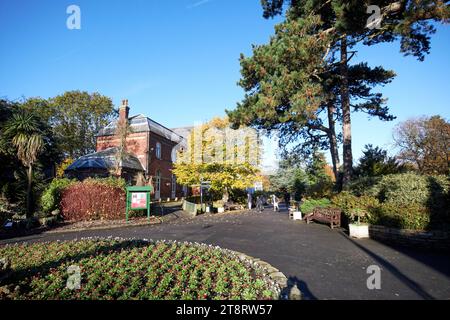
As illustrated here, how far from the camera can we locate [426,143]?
32.0 meters


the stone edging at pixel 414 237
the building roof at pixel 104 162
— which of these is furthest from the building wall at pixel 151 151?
the stone edging at pixel 414 237

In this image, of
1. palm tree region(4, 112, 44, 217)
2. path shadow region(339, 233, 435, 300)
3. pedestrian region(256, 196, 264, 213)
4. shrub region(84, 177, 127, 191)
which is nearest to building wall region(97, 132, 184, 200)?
pedestrian region(256, 196, 264, 213)

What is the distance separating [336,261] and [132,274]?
5000 mm

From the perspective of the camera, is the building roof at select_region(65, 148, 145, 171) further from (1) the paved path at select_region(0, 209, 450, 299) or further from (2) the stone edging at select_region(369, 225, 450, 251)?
(2) the stone edging at select_region(369, 225, 450, 251)

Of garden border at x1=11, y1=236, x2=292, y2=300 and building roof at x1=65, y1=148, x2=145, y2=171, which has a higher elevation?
building roof at x1=65, y1=148, x2=145, y2=171

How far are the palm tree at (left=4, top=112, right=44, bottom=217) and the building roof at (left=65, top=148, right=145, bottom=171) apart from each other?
11113 mm

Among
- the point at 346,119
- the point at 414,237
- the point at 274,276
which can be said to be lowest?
the point at 274,276

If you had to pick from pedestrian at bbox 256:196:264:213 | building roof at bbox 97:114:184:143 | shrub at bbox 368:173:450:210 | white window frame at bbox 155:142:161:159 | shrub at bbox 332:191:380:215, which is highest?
building roof at bbox 97:114:184:143

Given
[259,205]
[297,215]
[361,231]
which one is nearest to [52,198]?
[297,215]

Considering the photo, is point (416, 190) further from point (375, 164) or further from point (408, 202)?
point (375, 164)

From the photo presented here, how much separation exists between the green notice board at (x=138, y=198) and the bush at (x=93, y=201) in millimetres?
Result: 925

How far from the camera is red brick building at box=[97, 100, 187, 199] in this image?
29.0 metres

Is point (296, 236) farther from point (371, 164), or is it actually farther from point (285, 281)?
point (371, 164)

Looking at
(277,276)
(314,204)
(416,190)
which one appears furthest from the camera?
(314,204)
